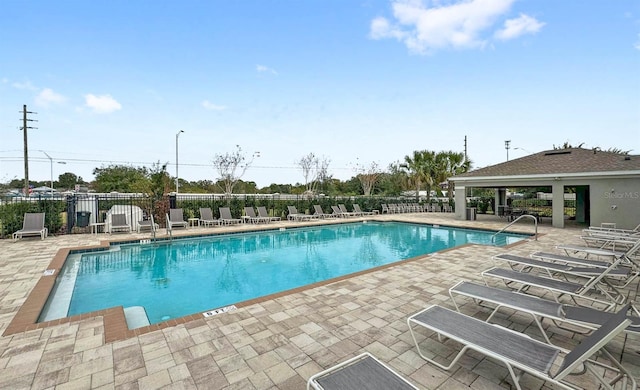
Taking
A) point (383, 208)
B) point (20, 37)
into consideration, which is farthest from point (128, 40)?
point (383, 208)

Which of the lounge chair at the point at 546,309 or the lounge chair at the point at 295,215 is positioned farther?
the lounge chair at the point at 295,215

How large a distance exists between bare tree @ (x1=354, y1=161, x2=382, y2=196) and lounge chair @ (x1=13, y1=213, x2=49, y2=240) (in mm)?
24972

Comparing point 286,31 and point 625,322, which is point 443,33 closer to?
point 286,31

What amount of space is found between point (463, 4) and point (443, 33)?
2.09 m

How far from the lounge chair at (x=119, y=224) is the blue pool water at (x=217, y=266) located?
201cm

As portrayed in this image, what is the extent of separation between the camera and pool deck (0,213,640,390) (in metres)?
2.48

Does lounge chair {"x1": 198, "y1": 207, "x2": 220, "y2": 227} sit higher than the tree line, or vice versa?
the tree line

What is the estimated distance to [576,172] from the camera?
41.9 ft

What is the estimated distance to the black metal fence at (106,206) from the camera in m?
10.3

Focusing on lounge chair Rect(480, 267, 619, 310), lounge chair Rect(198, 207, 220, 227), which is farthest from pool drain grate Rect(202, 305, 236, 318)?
lounge chair Rect(198, 207, 220, 227)

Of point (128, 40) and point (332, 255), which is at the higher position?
point (128, 40)

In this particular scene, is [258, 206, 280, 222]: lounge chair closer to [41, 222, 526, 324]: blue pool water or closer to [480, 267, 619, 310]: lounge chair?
[41, 222, 526, 324]: blue pool water

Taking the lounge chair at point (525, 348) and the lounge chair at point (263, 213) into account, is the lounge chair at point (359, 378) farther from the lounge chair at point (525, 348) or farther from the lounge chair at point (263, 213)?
the lounge chair at point (263, 213)

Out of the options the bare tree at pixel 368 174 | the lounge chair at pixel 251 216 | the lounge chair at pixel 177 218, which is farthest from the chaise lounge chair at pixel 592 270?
the bare tree at pixel 368 174
